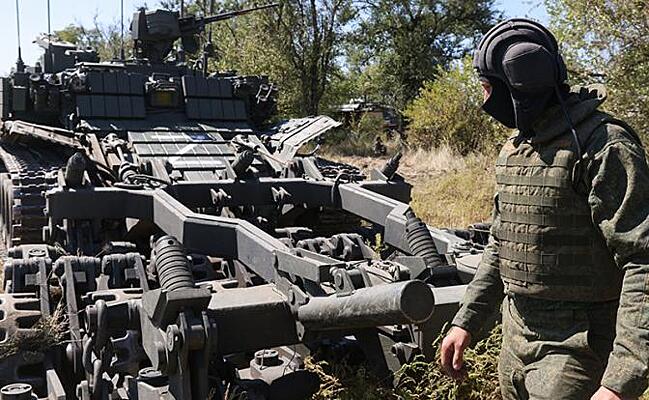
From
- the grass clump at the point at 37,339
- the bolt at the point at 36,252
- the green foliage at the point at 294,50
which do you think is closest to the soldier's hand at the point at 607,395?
the grass clump at the point at 37,339

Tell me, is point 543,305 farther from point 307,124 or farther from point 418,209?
point 418,209

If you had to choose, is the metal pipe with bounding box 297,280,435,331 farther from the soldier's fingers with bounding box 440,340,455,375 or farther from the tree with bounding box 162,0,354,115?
the tree with bounding box 162,0,354,115

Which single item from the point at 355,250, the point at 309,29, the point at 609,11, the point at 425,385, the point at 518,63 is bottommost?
the point at 425,385

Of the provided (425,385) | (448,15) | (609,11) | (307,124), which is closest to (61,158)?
(307,124)

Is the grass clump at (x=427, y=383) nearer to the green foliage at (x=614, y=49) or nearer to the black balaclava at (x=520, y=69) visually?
the black balaclava at (x=520, y=69)

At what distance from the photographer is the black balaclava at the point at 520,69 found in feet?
8.07

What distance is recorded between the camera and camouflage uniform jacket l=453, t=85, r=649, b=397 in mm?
2074

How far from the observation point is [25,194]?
705cm

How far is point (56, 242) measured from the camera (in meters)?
6.16

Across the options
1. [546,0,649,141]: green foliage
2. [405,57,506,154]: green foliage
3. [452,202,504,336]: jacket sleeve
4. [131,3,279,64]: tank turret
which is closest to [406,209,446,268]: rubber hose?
[452,202,504,336]: jacket sleeve

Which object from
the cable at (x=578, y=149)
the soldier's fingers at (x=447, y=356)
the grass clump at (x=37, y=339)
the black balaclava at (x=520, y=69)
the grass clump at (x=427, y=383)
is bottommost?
the grass clump at (x=427, y=383)

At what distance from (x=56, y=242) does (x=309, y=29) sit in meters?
19.6

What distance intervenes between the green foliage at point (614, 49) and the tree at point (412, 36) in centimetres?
1657

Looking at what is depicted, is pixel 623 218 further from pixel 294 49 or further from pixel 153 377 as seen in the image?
pixel 294 49
